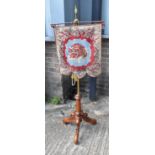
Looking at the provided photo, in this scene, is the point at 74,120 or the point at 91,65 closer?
the point at 91,65

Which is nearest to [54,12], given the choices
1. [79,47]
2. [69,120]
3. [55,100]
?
[79,47]

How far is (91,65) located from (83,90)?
1061 millimetres

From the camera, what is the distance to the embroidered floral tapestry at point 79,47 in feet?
6.18

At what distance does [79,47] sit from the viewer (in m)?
1.92

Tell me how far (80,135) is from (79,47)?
0.87 meters

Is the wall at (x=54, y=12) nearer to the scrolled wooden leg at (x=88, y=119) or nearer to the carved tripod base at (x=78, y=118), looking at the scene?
the carved tripod base at (x=78, y=118)

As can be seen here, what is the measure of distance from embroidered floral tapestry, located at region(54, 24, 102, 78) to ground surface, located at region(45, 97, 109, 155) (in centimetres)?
60

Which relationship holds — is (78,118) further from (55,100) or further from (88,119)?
(55,100)
